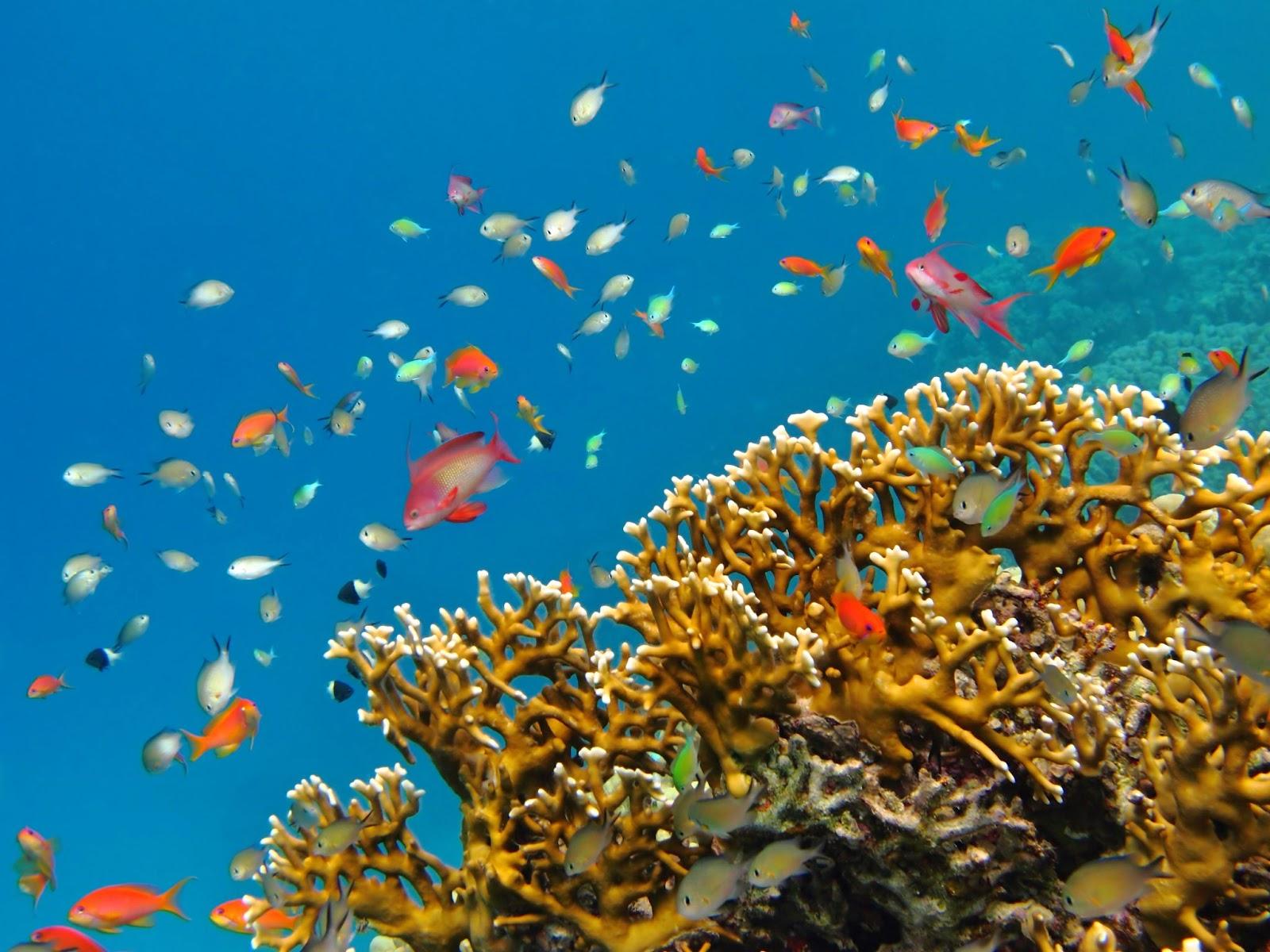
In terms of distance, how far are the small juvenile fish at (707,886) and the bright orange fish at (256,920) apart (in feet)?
6.67

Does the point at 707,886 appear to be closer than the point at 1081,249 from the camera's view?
Yes

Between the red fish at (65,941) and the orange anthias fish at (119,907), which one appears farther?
the orange anthias fish at (119,907)

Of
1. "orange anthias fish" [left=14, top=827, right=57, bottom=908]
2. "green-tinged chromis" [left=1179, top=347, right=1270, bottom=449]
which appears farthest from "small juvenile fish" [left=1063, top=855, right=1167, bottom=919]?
"orange anthias fish" [left=14, top=827, right=57, bottom=908]

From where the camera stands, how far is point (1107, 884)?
231 centimetres

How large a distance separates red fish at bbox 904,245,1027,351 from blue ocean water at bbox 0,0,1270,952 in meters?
28.3

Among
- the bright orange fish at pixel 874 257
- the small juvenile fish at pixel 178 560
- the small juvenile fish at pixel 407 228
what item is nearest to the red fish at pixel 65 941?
the small juvenile fish at pixel 178 560

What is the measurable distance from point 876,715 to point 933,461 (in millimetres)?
1105

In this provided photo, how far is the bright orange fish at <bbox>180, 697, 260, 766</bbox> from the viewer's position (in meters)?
5.82

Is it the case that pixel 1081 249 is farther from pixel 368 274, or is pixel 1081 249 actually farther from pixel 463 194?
pixel 368 274

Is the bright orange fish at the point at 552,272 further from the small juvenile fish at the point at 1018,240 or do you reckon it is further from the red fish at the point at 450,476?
the red fish at the point at 450,476

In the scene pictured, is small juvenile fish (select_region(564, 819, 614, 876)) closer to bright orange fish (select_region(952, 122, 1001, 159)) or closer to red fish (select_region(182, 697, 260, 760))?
red fish (select_region(182, 697, 260, 760))

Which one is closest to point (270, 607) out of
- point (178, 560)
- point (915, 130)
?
point (178, 560)

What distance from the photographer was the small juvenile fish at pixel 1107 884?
2.30 meters

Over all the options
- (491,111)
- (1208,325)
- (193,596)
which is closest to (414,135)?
(491,111)
